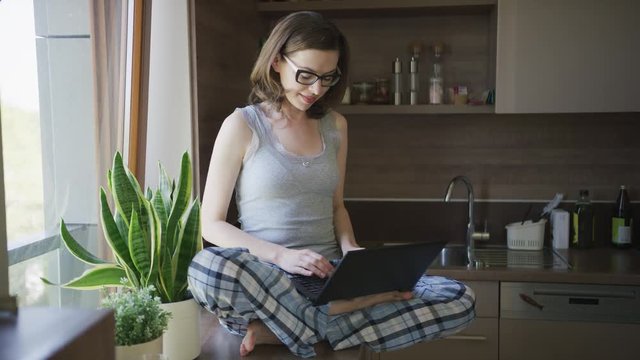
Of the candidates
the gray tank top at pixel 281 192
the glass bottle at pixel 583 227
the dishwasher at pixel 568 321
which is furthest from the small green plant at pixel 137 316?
the glass bottle at pixel 583 227

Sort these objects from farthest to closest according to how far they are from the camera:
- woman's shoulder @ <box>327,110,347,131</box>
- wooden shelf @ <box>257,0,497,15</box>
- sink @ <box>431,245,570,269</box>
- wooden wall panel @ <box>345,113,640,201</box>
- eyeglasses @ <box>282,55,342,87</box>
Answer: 1. wooden wall panel @ <box>345,113,640,201</box>
2. wooden shelf @ <box>257,0,497,15</box>
3. sink @ <box>431,245,570,269</box>
4. woman's shoulder @ <box>327,110,347,131</box>
5. eyeglasses @ <box>282,55,342,87</box>

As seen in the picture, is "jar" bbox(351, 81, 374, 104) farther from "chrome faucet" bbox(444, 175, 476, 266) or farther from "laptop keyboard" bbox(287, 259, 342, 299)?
"laptop keyboard" bbox(287, 259, 342, 299)

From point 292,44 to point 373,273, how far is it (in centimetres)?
68

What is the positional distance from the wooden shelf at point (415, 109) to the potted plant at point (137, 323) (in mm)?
1683

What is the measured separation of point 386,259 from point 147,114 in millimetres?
1131

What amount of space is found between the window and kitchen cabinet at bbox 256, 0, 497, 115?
1.24 m

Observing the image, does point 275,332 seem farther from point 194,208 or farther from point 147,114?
point 147,114

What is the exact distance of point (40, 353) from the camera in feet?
2.42

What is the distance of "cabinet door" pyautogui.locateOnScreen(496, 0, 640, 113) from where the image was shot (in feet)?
9.34

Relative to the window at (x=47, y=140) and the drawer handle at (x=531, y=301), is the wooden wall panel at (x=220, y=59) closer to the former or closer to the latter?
the window at (x=47, y=140)

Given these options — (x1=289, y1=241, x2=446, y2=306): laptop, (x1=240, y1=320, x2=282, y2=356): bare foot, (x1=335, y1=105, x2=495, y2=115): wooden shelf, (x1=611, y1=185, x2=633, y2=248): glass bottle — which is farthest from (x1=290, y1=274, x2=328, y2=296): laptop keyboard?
(x1=611, y1=185, x2=633, y2=248): glass bottle

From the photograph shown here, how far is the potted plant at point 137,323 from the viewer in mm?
1518

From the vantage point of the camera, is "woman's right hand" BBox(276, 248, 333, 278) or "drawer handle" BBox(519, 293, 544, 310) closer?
"woman's right hand" BBox(276, 248, 333, 278)

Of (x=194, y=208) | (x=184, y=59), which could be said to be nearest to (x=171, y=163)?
(x=184, y=59)
